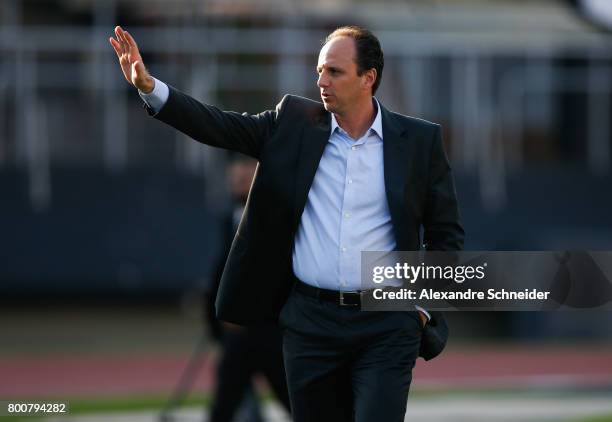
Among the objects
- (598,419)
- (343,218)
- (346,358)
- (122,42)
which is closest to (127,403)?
(598,419)

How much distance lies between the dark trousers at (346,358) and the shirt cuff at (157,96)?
0.96 m

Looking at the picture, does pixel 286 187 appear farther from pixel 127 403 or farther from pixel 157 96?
pixel 127 403

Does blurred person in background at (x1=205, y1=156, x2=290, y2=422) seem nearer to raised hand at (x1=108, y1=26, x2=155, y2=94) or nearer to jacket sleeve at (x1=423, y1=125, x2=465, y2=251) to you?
jacket sleeve at (x1=423, y1=125, x2=465, y2=251)

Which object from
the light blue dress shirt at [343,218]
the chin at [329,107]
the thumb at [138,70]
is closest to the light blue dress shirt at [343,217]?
the light blue dress shirt at [343,218]

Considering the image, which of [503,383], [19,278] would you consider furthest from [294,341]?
[19,278]

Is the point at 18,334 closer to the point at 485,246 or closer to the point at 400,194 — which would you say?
the point at 485,246

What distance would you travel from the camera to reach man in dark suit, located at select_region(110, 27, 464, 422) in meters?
5.11

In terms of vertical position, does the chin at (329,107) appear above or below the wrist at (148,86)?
below

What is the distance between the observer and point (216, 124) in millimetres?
5086

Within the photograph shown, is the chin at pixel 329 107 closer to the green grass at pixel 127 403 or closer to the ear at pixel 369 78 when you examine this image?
the ear at pixel 369 78

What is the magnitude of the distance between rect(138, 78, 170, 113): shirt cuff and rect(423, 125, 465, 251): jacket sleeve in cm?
115

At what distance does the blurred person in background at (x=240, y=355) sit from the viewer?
800cm

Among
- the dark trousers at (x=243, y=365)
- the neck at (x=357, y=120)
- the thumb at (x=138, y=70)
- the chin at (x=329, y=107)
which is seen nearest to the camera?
the thumb at (x=138, y=70)

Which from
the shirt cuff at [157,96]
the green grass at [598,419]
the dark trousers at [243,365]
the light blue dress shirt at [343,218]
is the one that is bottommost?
the green grass at [598,419]
